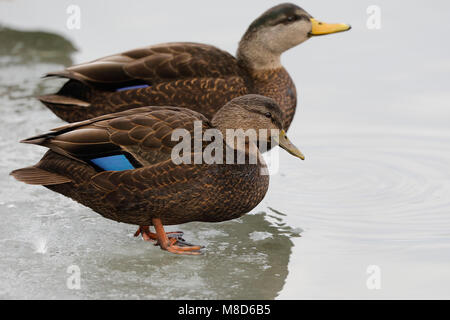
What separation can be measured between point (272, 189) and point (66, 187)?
4.99ft

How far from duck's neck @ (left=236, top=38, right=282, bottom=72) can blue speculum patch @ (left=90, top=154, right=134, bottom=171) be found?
1794mm

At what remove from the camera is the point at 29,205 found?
4.85m

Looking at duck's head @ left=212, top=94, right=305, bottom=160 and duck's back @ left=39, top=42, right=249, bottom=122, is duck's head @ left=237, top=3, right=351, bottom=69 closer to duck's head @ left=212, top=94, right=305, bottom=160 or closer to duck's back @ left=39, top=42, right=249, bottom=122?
duck's back @ left=39, top=42, right=249, bottom=122

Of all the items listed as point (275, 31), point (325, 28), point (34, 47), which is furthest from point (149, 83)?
point (34, 47)

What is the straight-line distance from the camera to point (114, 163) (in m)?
4.11

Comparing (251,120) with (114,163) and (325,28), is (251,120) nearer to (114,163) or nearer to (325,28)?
(114,163)

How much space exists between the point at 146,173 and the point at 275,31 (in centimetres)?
206

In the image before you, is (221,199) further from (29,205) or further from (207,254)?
(29,205)

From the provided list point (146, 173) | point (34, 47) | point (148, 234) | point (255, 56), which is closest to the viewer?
point (146, 173)

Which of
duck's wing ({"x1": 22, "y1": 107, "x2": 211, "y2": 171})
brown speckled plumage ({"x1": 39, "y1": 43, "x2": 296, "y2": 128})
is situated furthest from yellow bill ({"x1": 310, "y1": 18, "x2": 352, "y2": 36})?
duck's wing ({"x1": 22, "y1": 107, "x2": 211, "y2": 171})

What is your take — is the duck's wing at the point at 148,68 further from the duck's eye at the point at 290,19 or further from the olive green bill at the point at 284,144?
the olive green bill at the point at 284,144

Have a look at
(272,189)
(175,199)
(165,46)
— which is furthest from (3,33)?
(175,199)

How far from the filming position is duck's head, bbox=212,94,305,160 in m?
4.34

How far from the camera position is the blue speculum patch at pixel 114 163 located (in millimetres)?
4104
